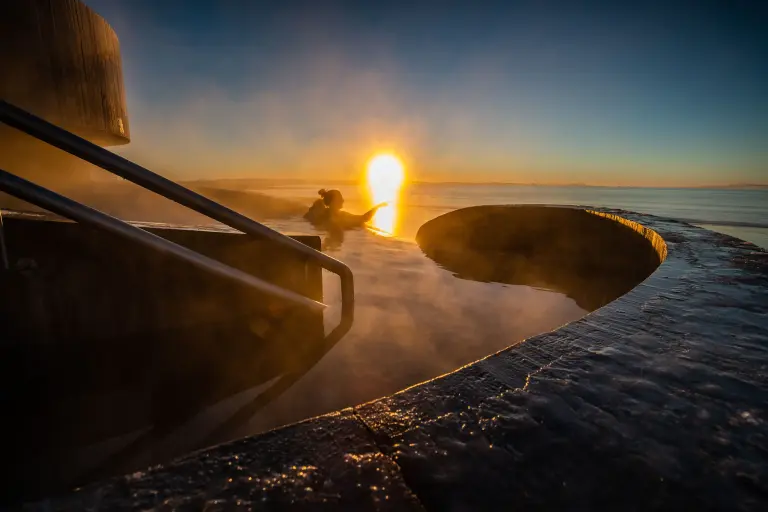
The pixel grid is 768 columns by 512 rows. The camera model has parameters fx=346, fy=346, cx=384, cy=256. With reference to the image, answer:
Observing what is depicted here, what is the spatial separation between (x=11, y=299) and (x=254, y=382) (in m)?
2.11

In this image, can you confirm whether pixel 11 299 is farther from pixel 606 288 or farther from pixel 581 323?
pixel 606 288

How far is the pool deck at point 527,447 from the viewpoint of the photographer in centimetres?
88

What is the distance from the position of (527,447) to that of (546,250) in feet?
29.2

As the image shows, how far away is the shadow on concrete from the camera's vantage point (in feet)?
19.8

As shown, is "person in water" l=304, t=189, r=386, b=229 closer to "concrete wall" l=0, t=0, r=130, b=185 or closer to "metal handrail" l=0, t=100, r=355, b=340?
"concrete wall" l=0, t=0, r=130, b=185

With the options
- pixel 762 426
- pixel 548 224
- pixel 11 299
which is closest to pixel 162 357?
pixel 11 299

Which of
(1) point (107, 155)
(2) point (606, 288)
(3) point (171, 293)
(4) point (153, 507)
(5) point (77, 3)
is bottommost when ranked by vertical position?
(2) point (606, 288)

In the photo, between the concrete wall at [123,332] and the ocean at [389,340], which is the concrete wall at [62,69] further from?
the ocean at [389,340]

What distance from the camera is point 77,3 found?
3.85 metres

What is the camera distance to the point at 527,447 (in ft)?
3.46

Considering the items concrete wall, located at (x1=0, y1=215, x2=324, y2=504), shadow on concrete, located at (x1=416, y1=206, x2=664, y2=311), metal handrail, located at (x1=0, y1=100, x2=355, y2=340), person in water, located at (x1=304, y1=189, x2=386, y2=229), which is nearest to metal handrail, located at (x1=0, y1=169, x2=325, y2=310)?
metal handrail, located at (x1=0, y1=100, x2=355, y2=340)

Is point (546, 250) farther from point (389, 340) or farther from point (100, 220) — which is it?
point (100, 220)

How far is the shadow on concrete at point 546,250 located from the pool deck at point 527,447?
3832mm

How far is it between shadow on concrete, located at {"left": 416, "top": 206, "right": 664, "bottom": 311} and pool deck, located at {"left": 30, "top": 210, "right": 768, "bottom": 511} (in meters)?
3.83
